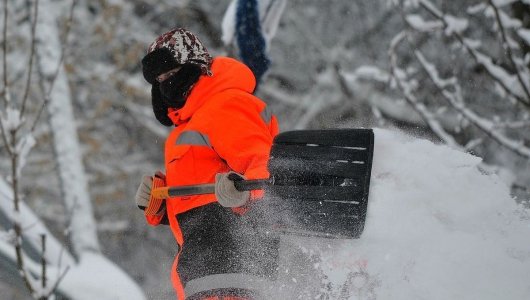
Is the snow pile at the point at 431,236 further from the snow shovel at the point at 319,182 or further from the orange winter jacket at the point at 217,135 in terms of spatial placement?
the orange winter jacket at the point at 217,135

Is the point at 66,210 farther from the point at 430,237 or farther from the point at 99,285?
the point at 430,237

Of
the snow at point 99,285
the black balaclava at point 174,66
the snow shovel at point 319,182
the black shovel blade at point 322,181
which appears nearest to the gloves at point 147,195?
the black balaclava at point 174,66

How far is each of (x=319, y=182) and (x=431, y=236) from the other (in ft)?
1.44

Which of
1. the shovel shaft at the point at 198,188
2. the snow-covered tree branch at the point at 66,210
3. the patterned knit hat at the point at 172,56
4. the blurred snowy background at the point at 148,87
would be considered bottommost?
the blurred snowy background at the point at 148,87

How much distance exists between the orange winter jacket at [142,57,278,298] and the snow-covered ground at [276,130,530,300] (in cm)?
44

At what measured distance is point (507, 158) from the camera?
26.2ft

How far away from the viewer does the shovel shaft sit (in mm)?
2779

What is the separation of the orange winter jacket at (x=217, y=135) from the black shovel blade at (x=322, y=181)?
15cm

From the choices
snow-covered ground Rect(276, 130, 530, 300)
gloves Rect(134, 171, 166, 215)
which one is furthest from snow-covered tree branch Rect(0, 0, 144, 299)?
snow-covered ground Rect(276, 130, 530, 300)

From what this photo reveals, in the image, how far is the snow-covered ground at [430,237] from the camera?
2.51 m

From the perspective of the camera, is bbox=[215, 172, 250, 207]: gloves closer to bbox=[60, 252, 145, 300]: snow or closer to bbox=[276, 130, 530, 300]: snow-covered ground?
bbox=[276, 130, 530, 300]: snow-covered ground

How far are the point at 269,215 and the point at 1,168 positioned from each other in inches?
429

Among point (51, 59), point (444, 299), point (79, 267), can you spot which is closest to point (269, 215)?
point (444, 299)

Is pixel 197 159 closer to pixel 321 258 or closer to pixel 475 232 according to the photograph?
pixel 321 258
